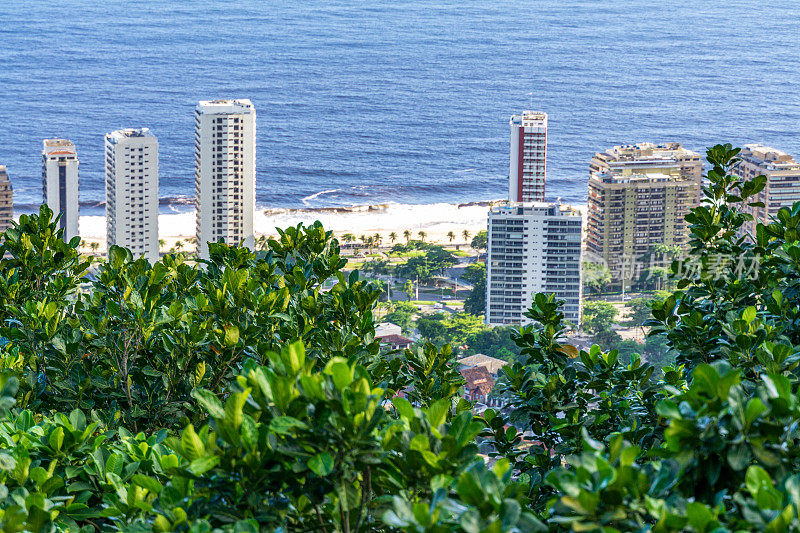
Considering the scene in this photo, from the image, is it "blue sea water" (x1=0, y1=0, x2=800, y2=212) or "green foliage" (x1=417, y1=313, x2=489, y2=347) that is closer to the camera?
"green foliage" (x1=417, y1=313, x2=489, y2=347)

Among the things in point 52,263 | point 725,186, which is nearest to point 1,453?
point 52,263

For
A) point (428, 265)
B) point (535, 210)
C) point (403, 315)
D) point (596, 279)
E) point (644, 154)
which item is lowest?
point (403, 315)

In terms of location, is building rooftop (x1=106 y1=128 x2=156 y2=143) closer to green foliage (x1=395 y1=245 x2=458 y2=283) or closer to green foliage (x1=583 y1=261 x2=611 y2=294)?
green foliage (x1=395 y1=245 x2=458 y2=283)

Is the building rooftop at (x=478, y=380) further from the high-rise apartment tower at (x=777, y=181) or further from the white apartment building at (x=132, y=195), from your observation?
the high-rise apartment tower at (x=777, y=181)

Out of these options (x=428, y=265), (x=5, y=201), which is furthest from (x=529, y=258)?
(x=5, y=201)

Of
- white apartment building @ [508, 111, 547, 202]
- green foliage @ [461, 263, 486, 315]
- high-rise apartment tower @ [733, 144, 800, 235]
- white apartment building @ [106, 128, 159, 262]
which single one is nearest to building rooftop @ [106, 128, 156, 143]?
white apartment building @ [106, 128, 159, 262]

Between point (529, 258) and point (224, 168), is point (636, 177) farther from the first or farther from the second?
point (224, 168)
